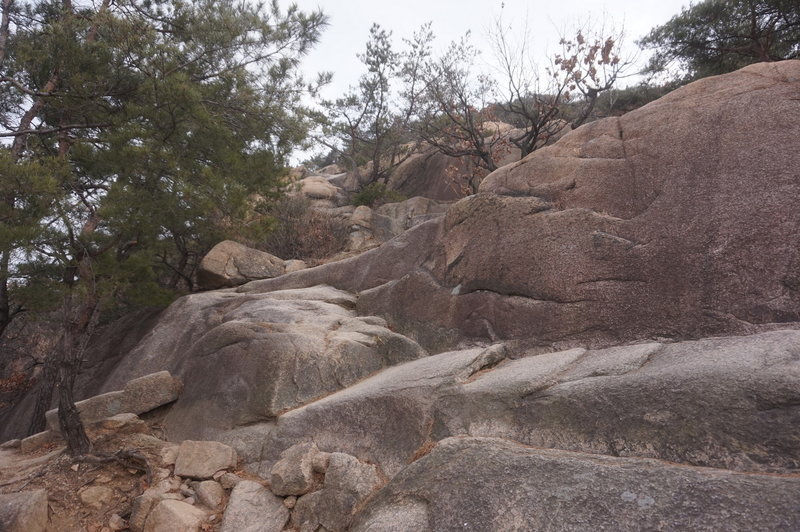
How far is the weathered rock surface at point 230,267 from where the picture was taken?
11.5m

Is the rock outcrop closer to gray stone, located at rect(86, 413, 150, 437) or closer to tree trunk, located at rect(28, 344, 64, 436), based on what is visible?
gray stone, located at rect(86, 413, 150, 437)

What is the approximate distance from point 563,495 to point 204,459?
3643 millimetres

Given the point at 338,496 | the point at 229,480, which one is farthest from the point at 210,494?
the point at 338,496

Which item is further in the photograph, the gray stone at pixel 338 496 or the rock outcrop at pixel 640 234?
the rock outcrop at pixel 640 234

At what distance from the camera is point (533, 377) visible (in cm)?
436

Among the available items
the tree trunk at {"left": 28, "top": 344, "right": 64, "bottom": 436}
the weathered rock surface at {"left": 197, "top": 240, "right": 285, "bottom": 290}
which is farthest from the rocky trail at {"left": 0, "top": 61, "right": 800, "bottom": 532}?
the weathered rock surface at {"left": 197, "top": 240, "right": 285, "bottom": 290}

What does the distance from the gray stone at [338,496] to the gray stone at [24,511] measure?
84.9 inches

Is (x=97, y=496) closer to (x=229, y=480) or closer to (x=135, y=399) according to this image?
(x=229, y=480)

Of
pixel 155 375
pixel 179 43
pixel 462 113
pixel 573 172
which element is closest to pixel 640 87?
pixel 462 113

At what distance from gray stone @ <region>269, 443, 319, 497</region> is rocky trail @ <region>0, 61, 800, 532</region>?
0.02 metres

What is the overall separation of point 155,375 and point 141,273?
3.24 m

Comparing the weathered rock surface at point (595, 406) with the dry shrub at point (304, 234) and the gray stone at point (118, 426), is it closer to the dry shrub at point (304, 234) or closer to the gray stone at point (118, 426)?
the gray stone at point (118, 426)

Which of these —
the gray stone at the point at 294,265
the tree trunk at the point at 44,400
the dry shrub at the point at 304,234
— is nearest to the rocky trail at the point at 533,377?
the tree trunk at the point at 44,400

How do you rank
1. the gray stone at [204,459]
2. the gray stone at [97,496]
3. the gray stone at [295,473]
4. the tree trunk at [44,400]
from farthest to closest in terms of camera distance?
1. the tree trunk at [44,400]
2. the gray stone at [204,459]
3. the gray stone at [97,496]
4. the gray stone at [295,473]
